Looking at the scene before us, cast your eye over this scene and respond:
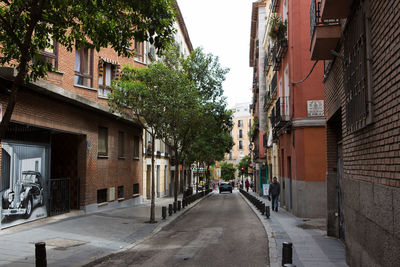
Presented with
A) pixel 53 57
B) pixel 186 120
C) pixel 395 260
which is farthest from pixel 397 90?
pixel 186 120

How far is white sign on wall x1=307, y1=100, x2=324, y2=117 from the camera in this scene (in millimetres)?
18188

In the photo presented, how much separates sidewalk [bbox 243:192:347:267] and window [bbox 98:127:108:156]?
911cm

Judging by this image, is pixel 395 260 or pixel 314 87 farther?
pixel 314 87

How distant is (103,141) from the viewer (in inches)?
822

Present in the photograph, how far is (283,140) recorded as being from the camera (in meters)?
22.8

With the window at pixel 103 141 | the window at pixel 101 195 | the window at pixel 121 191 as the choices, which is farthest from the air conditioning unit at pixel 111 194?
the window at pixel 103 141

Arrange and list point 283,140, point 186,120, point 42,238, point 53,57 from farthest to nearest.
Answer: point 283,140 → point 186,120 → point 53,57 → point 42,238

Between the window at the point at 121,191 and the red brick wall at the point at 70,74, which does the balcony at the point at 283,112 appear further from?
the window at the point at 121,191

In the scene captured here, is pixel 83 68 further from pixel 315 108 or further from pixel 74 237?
pixel 315 108

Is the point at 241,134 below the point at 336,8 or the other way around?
the other way around

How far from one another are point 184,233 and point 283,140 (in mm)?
11230

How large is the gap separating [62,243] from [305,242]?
6650 millimetres

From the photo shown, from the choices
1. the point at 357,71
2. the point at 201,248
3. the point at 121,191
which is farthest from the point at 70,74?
the point at 357,71

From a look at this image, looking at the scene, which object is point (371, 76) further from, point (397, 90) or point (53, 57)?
point (53, 57)
